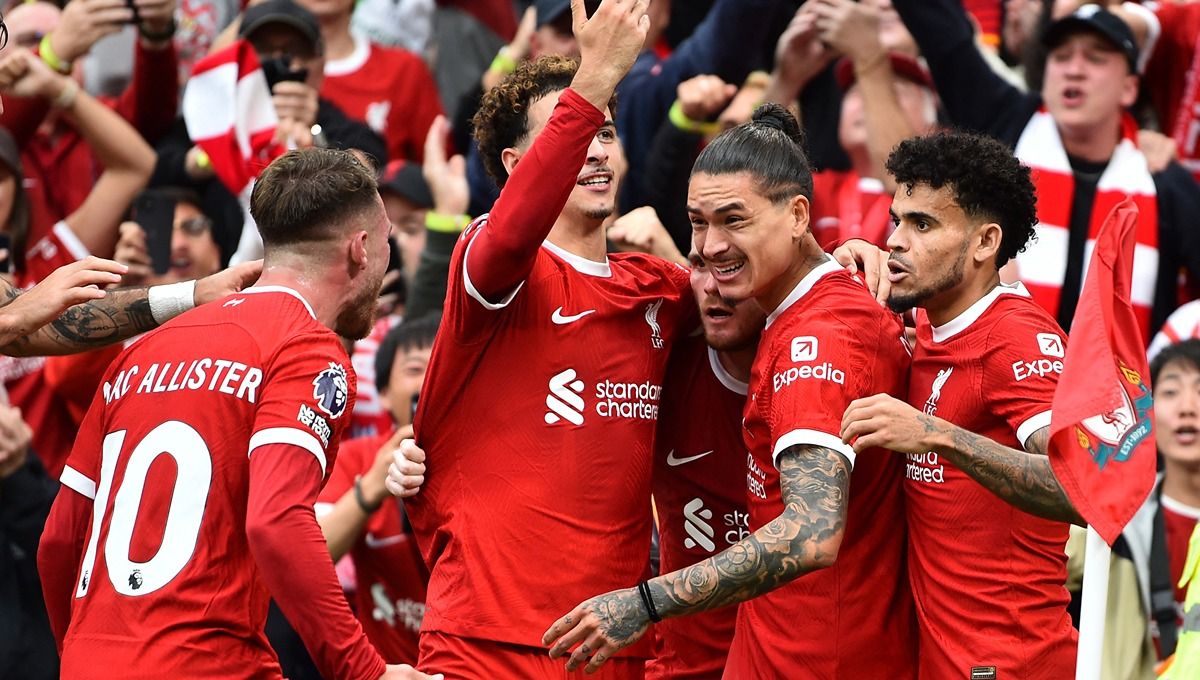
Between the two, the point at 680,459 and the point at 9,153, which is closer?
the point at 680,459

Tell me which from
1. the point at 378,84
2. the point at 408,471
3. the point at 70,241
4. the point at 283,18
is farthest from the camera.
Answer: the point at 378,84

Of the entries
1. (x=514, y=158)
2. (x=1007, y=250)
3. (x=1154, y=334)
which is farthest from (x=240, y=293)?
(x=1154, y=334)

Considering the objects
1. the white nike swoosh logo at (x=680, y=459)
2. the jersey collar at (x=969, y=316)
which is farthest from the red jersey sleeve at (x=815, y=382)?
the white nike swoosh logo at (x=680, y=459)

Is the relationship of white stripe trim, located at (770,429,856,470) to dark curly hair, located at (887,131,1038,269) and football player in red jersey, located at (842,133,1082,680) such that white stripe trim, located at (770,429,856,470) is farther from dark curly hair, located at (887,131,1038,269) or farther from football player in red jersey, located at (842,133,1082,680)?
dark curly hair, located at (887,131,1038,269)

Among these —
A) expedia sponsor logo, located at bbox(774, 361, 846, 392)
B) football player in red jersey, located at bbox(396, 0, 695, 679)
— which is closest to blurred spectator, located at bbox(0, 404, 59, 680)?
football player in red jersey, located at bbox(396, 0, 695, 679)

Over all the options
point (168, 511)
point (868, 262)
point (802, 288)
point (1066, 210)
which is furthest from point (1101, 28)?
point (168, 511)

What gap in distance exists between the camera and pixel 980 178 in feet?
18.0

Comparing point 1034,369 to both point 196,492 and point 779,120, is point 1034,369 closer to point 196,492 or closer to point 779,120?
point 779,120

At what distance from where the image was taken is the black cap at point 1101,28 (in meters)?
8.32

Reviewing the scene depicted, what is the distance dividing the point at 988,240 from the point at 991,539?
92cm

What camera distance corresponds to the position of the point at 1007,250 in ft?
18.2

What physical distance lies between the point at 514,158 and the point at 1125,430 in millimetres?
2121

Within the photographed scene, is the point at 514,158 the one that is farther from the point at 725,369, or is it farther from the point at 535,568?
the point at 535,568

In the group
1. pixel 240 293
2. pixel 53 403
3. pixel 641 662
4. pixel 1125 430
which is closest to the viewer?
pixel 1125 430
